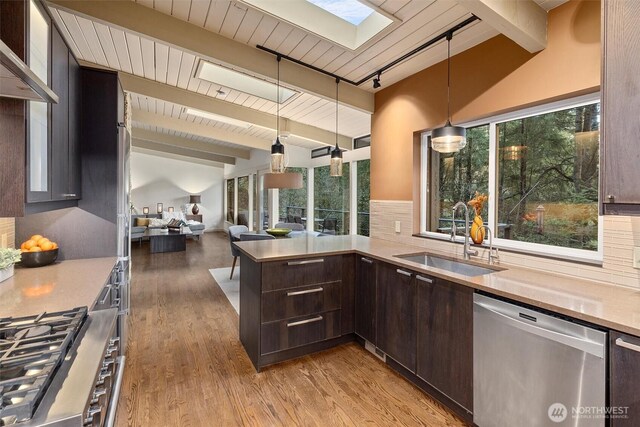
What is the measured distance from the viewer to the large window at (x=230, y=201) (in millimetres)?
11305

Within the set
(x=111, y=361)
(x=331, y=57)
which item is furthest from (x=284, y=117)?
(x=111, y=361)

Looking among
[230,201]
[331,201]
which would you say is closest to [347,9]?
[331,201]

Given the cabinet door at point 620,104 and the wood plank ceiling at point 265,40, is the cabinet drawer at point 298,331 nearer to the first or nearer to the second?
the cabinet door at point 620,104

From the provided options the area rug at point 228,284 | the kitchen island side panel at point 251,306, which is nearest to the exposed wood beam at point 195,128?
the area rug at point 228,284

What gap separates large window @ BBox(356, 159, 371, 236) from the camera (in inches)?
210

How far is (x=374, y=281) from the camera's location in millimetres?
2607

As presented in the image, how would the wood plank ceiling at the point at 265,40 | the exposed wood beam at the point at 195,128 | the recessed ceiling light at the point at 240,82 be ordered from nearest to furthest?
the wood plank ceiling at the point at 265,40 < the recessed ceiling light at the point at 240,82 < the exposed wood beam at the point at 195,128

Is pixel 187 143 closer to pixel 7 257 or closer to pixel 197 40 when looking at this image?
pixel 197 40

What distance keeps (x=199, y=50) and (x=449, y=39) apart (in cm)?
198

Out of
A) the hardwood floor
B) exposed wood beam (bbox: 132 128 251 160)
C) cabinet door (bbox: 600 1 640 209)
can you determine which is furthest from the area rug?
exposed wood beam (bbox: 132 128 251 160)

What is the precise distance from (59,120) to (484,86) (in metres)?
2.90

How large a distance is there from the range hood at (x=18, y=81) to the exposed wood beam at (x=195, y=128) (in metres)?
4.94

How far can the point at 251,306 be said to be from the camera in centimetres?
264

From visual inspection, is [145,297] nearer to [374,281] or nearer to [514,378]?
[374,281]
